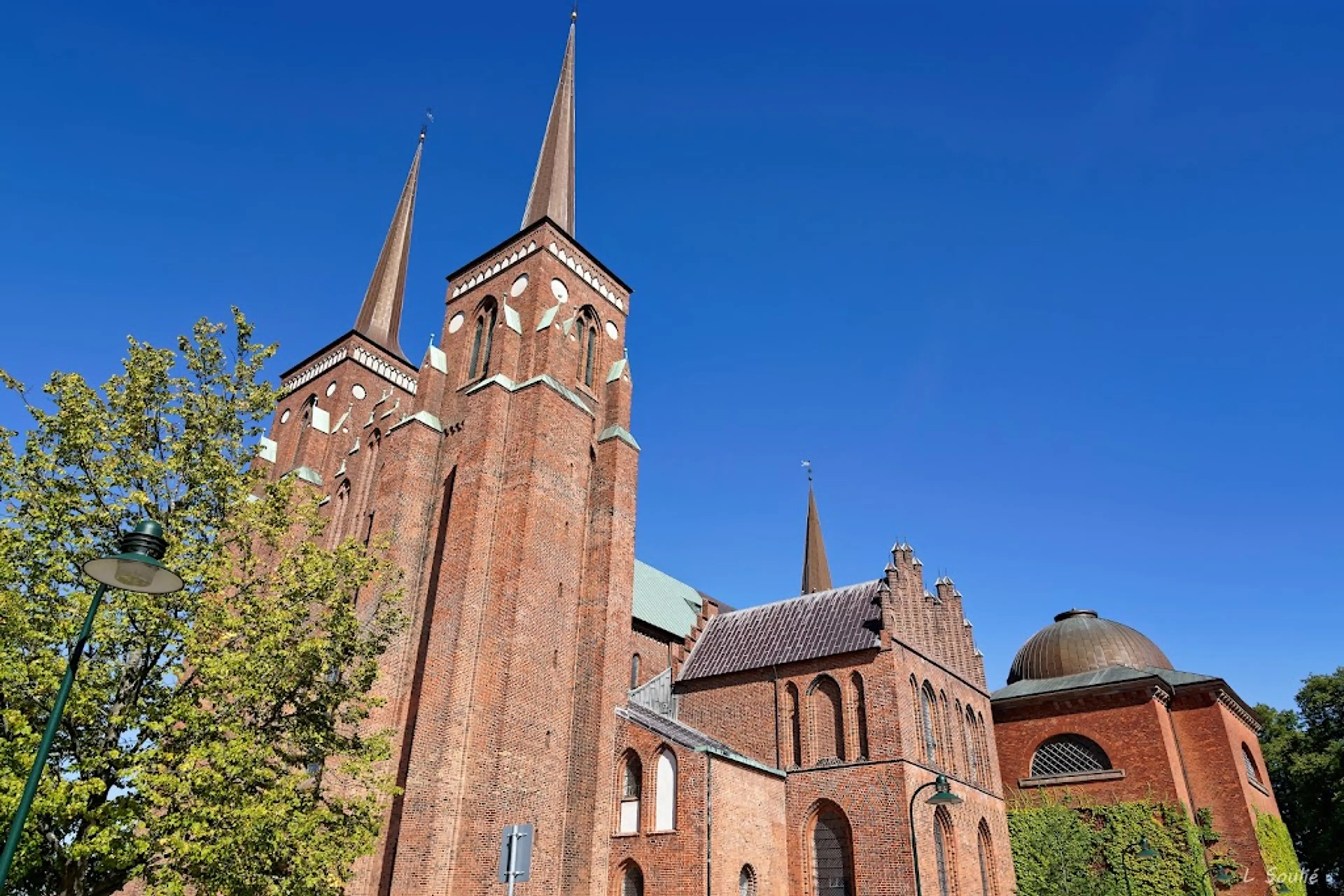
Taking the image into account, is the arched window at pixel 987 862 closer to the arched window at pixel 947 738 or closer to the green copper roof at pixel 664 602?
the arched window at pixel 947 738

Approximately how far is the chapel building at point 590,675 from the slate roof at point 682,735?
11 cm

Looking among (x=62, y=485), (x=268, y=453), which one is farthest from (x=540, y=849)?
(x=268, y=453)

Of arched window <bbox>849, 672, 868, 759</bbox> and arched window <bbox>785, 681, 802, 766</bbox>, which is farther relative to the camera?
arched window <bbox>785, 681, 802, 766</bbox>

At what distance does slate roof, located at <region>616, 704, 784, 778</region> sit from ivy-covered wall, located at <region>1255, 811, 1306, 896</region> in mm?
17425

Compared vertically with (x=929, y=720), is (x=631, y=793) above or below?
below

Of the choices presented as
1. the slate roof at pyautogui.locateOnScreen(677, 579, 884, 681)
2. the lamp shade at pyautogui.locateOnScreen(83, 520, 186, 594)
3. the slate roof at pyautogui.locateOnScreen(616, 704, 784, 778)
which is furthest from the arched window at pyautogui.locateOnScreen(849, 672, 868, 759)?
the lamp shade at pyautogui.locateOnScreen(83, 520, 186, 594)

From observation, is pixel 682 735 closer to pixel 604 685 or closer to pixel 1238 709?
pixel 604 685

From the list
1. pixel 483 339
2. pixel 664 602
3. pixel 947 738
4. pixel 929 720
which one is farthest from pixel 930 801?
pixel 483 339

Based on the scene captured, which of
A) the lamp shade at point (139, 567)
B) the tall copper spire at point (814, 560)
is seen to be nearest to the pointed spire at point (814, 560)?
the tall copper spire at point (814, 560)

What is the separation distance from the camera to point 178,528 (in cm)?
1498

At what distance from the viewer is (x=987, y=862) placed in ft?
95.8

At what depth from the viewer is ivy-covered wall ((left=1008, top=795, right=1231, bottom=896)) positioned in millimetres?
29141

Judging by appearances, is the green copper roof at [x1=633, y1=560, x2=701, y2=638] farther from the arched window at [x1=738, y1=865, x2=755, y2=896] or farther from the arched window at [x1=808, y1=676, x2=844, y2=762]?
the arched window at [x1=738, y1=865, x2=755, y2=896]

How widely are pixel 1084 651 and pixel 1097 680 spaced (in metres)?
2.97
